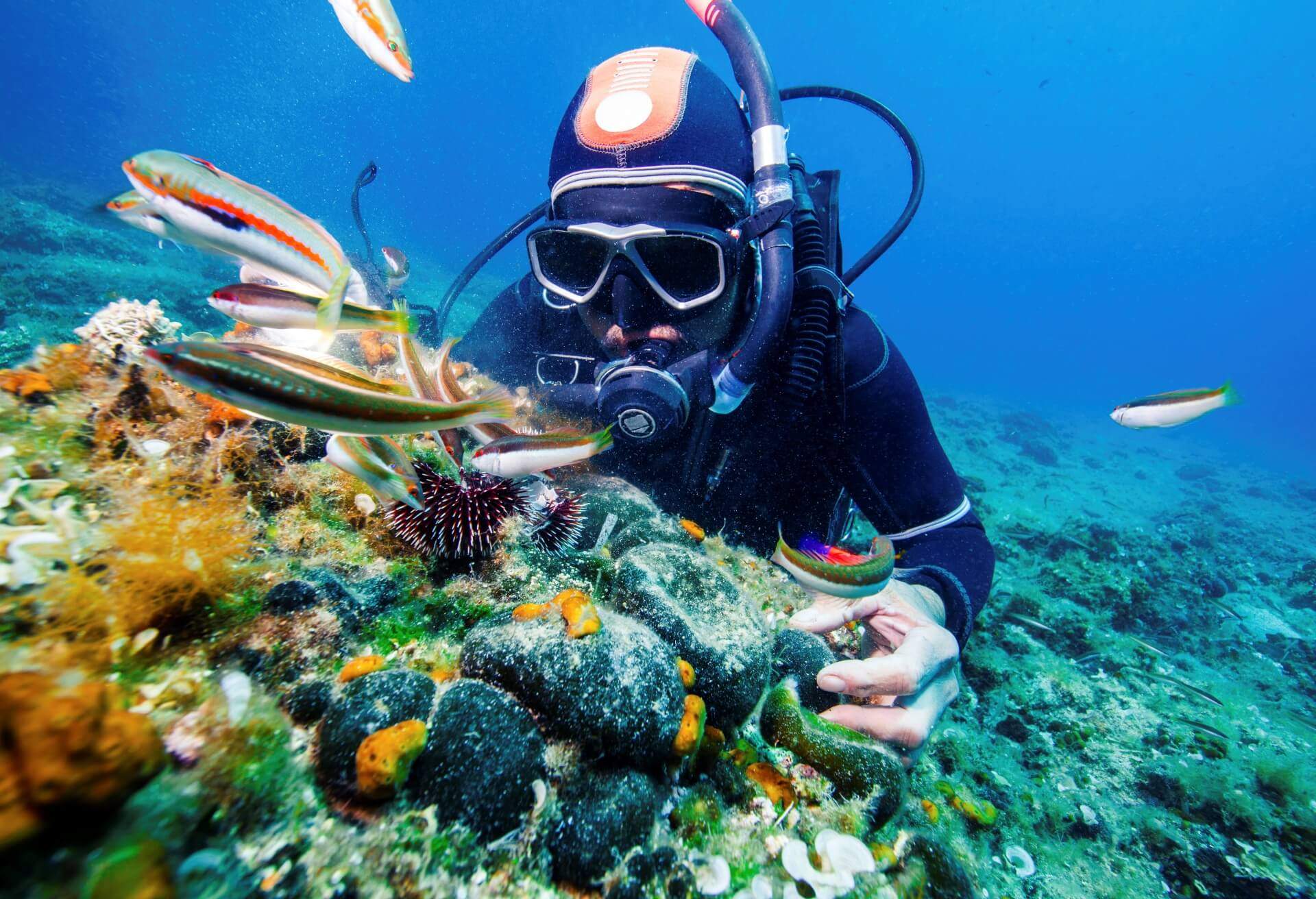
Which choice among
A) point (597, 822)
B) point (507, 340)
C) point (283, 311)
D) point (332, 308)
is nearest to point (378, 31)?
point (283, 311)

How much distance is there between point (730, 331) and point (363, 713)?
3.41m

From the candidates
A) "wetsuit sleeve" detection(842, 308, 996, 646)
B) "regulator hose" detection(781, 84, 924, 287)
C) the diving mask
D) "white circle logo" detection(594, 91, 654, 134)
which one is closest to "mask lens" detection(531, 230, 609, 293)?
the diving mask

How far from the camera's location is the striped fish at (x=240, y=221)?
1.50 metres

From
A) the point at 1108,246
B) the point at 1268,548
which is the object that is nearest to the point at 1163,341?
the point at 1108,246

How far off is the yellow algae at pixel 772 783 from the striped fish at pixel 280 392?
1.68 m

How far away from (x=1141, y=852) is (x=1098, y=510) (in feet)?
51.7

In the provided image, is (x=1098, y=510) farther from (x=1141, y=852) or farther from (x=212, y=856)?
(x=212, y=856)

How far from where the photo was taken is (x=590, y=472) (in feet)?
11.6

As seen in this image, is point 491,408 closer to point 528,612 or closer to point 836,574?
point 528,612

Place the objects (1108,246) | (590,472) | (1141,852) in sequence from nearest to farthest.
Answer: (1141,852)
(590,472)
(1108,246)

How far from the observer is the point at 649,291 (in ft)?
12.5

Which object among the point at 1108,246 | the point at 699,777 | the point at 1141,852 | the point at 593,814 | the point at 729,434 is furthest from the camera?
the point at 1108,246

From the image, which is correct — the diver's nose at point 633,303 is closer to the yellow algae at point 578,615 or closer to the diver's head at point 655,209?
the diver's head at point 655,209

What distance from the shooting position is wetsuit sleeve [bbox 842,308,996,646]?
370 centimetres
